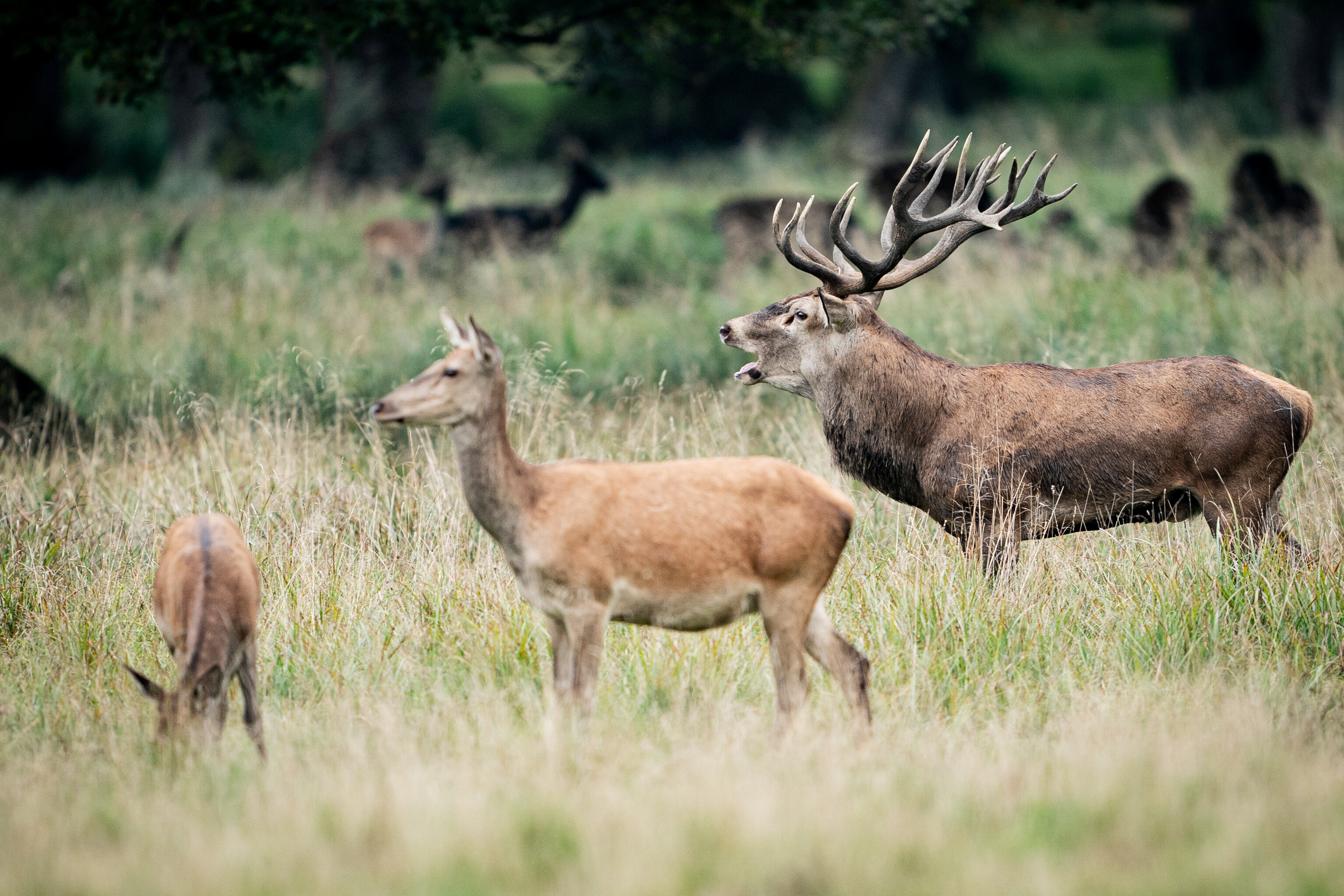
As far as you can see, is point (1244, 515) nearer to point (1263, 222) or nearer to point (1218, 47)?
point (1263, 222)

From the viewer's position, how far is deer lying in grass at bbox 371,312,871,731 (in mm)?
3803

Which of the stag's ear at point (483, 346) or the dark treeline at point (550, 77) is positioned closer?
the stag's ear at point (483, 346)

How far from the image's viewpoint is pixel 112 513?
6.33 meters

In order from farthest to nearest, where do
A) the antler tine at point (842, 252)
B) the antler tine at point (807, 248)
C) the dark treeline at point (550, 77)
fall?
the dark treeline at point (550, 77)
the antler tine at point (807, 248)
the antler tine at point (842, 252)

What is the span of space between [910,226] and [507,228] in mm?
9166

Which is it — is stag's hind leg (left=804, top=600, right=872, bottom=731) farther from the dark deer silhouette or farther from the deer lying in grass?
the dark deer silhouette

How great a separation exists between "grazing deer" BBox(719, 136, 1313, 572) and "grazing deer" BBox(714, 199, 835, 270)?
26.6 feet

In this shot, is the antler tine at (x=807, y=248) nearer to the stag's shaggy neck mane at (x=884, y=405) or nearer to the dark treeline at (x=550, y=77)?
the stag's shaggy neck mane at (x=884, y=405)

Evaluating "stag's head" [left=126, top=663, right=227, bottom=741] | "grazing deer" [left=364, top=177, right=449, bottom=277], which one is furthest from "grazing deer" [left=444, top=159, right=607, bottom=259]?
"stag's head" [left=126, top=663, right=227, bottom=741]

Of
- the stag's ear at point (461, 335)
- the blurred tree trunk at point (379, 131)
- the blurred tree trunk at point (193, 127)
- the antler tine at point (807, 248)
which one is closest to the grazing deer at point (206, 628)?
the stag's ear at point (461, 335)

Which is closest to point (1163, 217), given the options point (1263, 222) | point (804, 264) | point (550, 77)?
point (1263, 222)

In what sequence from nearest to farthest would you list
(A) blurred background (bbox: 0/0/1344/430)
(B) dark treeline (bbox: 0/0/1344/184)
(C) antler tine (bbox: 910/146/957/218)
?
(C) antler tine (bbox: 910/146/957/218) < (B) dark treeline (bbox: 0/0/1344/184) < (A) blurred background (bbox: 0/0/1344/430)

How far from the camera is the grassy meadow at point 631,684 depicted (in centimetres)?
312

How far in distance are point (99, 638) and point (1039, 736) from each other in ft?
11.6
